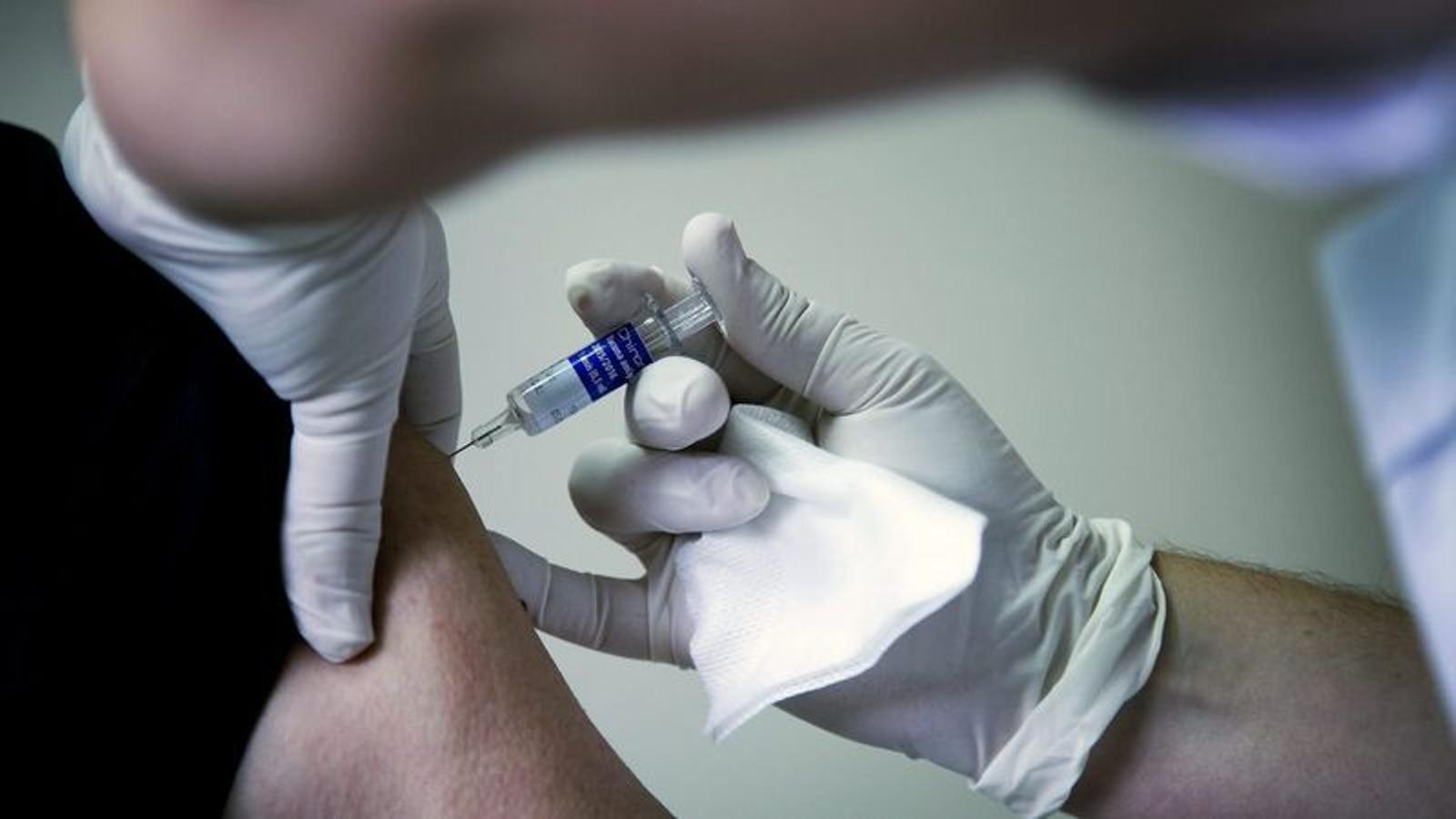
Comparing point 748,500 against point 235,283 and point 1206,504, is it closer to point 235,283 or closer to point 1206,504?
point 235,283

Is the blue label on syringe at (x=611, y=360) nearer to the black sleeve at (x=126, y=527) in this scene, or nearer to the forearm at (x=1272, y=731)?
the black sleeve at (x=126, y=527)

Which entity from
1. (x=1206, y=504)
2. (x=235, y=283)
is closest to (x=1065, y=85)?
(x=235, y=283)

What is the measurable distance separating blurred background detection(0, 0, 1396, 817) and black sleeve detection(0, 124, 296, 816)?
79 centimetres

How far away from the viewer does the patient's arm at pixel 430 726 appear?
0.94 metres

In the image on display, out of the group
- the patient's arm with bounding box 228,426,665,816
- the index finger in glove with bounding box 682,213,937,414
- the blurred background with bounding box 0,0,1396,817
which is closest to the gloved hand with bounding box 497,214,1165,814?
the index finger in glove with bounding box 682,213,937,414

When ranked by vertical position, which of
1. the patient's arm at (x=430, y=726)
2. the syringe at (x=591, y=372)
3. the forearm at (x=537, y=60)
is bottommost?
the patient's arm at (x=430, y=726)

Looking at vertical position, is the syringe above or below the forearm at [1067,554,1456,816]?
above

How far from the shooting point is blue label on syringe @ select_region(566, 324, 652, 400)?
3.75 feet

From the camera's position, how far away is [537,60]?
407 millimetres

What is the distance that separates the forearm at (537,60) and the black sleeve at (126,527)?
50 cm

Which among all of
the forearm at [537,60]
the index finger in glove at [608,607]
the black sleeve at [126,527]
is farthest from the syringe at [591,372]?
the forearm at [537,60]

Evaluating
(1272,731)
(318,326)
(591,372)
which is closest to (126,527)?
(318,326)

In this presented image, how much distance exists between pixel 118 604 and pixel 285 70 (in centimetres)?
58

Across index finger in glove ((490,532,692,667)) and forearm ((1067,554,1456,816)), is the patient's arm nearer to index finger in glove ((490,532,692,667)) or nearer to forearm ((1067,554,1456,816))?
index finger in glove ((490,532,692,667))
